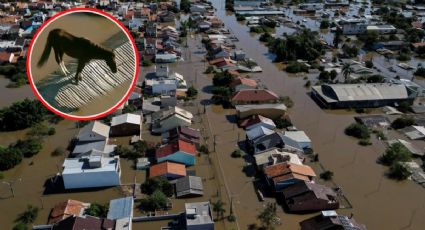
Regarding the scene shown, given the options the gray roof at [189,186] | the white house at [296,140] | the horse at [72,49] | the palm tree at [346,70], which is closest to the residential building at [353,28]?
the palm tree at [346,70]

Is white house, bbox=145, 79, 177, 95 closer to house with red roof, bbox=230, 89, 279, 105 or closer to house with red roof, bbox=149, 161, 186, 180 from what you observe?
Answer: house with red roof, bbox=230, 89, 279, 105

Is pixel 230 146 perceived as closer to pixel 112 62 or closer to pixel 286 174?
pixel 286 174

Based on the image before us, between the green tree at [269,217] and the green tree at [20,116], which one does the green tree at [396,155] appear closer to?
the green tree at [269,217]

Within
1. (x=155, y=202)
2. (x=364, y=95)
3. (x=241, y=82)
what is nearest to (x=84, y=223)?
(x=155, y=202)

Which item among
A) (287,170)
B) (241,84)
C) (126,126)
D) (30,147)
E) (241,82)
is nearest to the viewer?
(287,170)

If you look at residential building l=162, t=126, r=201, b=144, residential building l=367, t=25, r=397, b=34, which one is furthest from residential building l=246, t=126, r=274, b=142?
residential building l=367, t=25, r=397, b=34
